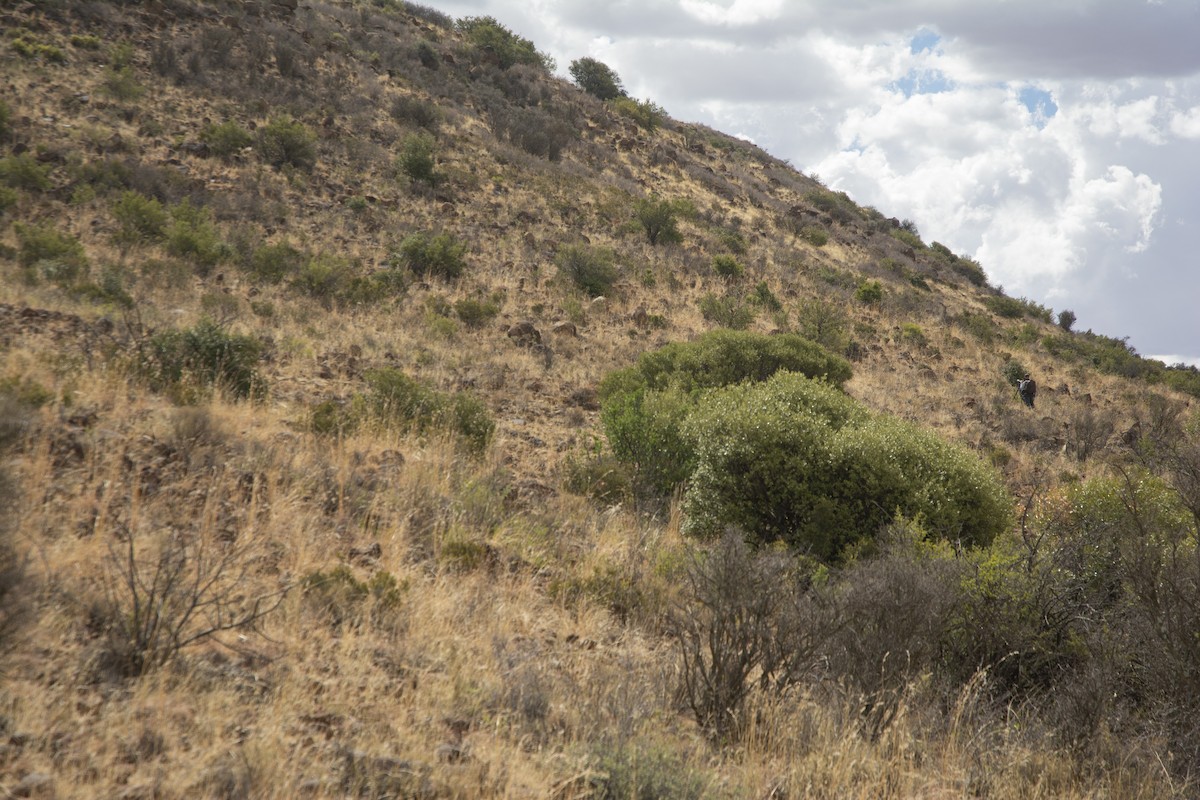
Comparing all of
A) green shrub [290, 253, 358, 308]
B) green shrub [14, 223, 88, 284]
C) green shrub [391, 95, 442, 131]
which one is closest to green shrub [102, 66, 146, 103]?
green shrub [391, 95, 442, 131]

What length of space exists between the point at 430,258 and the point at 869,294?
1583 centimetres

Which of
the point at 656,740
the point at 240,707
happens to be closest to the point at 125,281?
the point at 240,707

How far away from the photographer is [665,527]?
7578 mm

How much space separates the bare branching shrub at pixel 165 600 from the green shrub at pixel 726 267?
2082 centimetres

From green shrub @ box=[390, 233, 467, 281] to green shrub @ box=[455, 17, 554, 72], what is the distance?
76.2ft

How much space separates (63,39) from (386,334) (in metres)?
17.3

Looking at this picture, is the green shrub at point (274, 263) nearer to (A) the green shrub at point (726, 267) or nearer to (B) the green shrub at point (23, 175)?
(B) the green shrub at point (23, 175)

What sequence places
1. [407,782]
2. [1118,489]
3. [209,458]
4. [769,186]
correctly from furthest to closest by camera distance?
1. [769,186]
2. [1118,489]
3. [209,458]
4. [407,782]

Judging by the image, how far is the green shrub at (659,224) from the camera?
25219 mm

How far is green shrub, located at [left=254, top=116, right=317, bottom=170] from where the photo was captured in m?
20.5

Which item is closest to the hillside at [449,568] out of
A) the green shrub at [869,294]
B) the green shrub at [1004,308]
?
the green shrub at [869,294]

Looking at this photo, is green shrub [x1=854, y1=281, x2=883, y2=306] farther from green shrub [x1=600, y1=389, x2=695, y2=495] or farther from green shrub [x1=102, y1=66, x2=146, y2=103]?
green shrub [x1=102, y1=66, x2=146, y2=103]

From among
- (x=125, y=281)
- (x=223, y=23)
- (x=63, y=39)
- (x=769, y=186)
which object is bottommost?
(x=125, y=281)

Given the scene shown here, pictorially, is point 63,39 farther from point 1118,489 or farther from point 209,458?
point 1118,489
